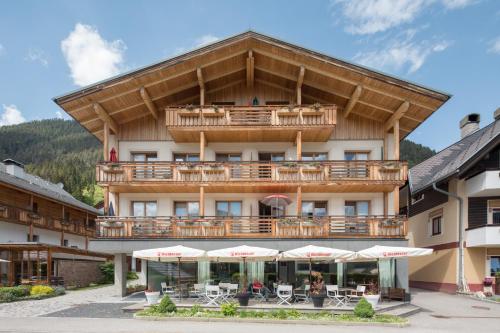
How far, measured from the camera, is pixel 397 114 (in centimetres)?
2191

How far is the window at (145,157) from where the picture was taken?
23562mm

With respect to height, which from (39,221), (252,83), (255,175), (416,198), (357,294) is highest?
(252,83)

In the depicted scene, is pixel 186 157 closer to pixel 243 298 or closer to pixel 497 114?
pixel 243 298

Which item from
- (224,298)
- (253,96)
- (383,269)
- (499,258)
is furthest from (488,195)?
(224,298)

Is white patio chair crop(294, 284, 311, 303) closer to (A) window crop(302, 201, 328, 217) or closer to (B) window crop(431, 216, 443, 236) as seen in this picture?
(A) window crop(302, 201, 328, 217)

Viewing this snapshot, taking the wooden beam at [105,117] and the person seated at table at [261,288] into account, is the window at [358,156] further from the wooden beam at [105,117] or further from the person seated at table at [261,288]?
the wooden beam at [105,117]

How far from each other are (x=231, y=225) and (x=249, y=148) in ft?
15.4

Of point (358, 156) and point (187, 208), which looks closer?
point (187, 208)

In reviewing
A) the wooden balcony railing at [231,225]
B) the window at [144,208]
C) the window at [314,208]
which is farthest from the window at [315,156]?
the window at [144,208]

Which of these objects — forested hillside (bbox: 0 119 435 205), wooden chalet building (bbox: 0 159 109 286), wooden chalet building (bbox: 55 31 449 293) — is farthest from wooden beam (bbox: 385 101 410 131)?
forested hillside (bbox: 0 119 435 205)

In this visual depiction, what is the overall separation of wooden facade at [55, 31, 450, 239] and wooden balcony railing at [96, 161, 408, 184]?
2.1 inches

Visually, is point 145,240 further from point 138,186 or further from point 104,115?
point 104,115

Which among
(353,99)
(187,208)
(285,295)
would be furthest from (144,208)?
(353,99)

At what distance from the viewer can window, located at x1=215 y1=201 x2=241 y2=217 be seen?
2308 cm
